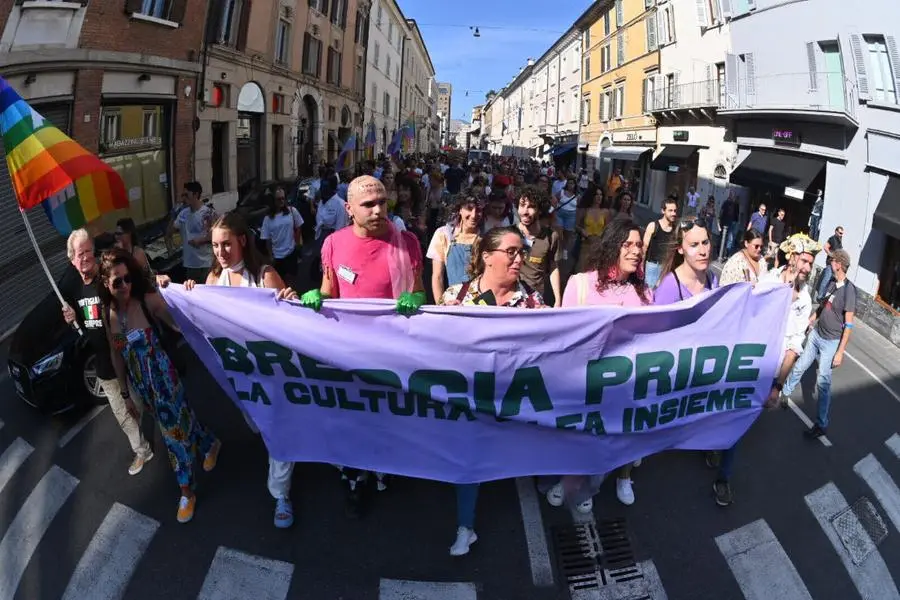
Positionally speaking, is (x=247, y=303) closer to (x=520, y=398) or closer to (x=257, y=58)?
(x=520, y=398)

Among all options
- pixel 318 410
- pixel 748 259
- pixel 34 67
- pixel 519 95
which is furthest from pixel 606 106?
pixel 519 95

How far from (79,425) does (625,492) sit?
457cm

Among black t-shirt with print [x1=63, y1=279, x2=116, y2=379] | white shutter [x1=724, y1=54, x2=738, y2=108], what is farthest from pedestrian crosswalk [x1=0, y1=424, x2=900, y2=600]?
white shutter [x1=724, y1=54, x2=738, y2=108]

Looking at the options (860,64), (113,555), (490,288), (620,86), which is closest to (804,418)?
(490,288)

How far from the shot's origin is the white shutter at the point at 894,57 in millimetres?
11898

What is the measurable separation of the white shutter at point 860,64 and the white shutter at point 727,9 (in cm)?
781

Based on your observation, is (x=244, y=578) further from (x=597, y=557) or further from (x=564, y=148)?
(x=564, y=148)

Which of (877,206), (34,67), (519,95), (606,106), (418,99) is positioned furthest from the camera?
(519,95)

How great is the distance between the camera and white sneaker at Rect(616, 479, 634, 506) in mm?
4213

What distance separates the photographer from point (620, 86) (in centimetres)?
3469

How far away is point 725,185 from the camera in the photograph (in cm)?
2178

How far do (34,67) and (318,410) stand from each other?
1007 centimetres

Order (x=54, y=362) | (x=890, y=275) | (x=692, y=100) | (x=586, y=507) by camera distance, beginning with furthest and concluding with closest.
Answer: (x=692, y=100)
(x=890, y=275)
(x=54, y=362)
(x=586, y=507)

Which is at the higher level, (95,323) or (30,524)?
(95,323)
